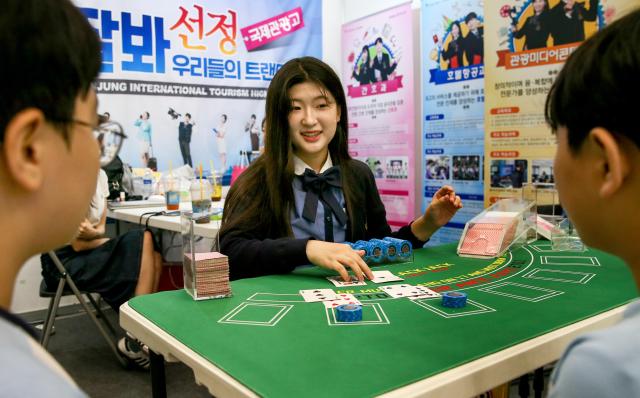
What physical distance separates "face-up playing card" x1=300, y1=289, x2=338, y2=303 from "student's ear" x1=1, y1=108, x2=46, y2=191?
816 mm

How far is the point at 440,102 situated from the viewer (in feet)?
14.5

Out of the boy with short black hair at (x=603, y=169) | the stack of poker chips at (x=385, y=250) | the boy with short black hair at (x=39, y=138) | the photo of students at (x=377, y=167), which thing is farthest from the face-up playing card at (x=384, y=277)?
the photo of students at (x=377, y=167)

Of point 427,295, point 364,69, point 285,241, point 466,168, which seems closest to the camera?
point 427,295

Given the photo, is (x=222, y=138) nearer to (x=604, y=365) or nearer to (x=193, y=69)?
(x=193, y=69)

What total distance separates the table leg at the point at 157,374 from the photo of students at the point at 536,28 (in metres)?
3.07

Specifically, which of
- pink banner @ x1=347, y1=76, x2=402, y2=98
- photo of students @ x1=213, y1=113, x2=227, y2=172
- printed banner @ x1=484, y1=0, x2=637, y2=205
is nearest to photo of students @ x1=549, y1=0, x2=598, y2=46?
printed banner @ x1=484, y1=0, x2=637, y2=205

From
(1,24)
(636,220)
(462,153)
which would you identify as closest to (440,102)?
(462,153)

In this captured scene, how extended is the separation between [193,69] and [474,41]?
2409mm

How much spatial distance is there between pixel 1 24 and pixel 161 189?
3.76 meters

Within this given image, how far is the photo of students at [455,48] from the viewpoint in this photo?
4.16 metres

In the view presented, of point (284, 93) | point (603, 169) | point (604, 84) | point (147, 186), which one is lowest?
point (147, 186)

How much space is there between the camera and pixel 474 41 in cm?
406

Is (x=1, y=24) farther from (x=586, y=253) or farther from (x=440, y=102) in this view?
(x=440, y=102)

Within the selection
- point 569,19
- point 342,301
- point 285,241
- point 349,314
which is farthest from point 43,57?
point 569,19
